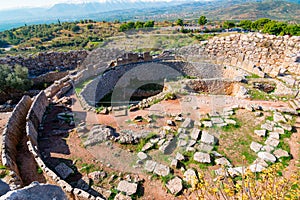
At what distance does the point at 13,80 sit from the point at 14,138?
881cm

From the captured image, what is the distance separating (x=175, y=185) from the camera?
6770 mm

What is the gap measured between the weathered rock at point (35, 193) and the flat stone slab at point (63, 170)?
2.93 metres

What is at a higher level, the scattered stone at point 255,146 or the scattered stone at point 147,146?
the scattered stone at point 147,146

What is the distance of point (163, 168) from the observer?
745 centimetres

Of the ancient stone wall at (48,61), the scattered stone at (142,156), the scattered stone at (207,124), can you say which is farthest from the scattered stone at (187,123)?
the ancient stone wall at (48,61)

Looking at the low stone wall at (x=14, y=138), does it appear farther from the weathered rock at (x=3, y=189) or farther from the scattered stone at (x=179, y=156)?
the scattered stone at (x=179, y=156)

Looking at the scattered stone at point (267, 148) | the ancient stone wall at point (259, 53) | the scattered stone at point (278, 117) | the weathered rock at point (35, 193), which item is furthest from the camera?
the ancient stone wall at point (259, 53)

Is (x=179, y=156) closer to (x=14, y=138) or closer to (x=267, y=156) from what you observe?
(x=267, y=156)

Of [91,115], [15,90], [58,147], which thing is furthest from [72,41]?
[58,147]

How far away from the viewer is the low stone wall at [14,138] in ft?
22.8

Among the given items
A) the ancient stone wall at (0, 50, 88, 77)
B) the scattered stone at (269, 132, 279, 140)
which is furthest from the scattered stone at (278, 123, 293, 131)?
the ancient stone wall at (0, 50, 88, 77)

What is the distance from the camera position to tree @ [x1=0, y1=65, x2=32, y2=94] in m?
15.6

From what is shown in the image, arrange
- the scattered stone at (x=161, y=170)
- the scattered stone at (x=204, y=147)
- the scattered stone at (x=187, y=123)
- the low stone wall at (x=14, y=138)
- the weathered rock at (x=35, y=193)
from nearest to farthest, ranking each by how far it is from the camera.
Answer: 1. the weathered rock at (x=35, y=193)
2. the low stone wall at (x=14, y=138)
3. the scattered stone at (x=161, y=170)
4. the scattered stone at (x=204, y=147)
5. the scattered stone at (x=187, y=123)

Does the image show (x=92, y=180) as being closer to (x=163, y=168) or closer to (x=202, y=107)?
(x=163, y=168)
